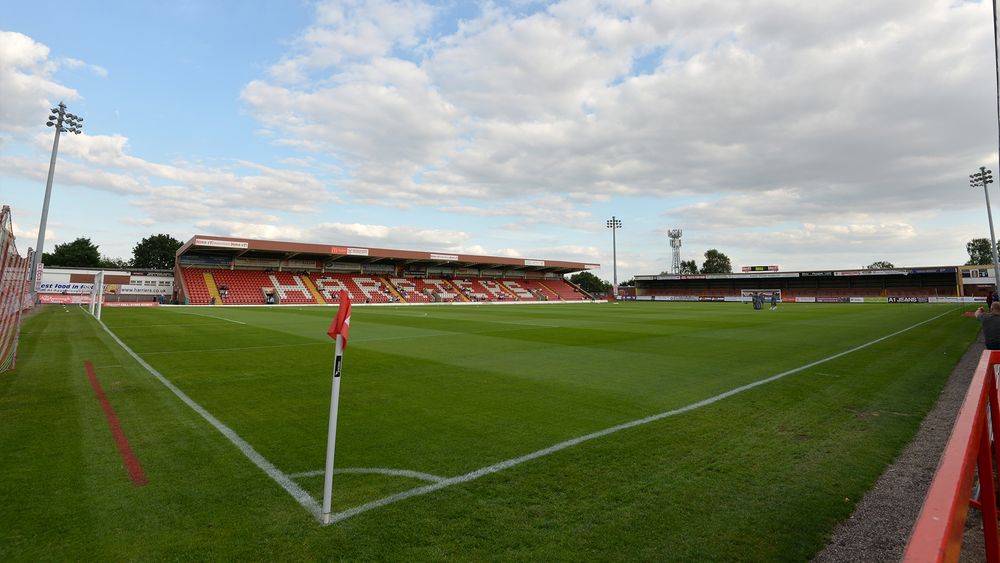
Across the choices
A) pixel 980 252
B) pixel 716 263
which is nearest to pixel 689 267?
pixel 716 263

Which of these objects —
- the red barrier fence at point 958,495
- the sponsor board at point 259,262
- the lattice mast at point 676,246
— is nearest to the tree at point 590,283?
the lattice mast at point 676,246

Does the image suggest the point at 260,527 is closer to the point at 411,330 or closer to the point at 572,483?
the point at 572,483

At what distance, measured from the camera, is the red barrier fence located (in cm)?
138

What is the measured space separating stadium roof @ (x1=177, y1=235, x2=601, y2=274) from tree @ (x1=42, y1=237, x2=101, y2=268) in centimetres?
3926

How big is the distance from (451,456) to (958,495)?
4.08 metres

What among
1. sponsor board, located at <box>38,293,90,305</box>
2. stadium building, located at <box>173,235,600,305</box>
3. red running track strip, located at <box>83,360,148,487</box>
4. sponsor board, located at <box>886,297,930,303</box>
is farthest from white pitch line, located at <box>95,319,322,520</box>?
sponsor board, located at <box>886,297,930,303</box>

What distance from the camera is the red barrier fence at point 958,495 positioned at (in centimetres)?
138

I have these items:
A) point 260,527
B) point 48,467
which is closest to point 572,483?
point 260,527

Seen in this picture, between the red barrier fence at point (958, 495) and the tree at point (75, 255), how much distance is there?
10034cm

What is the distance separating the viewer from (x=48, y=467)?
4.53m

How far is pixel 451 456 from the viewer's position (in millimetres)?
4891

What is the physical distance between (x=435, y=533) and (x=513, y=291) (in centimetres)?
6642

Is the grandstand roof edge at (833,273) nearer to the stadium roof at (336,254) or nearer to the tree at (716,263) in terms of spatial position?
the stadium roof at (336,254)

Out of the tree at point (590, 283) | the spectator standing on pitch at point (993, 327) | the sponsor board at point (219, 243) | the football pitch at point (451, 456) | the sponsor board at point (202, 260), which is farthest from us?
the tree at point (590, 283)
